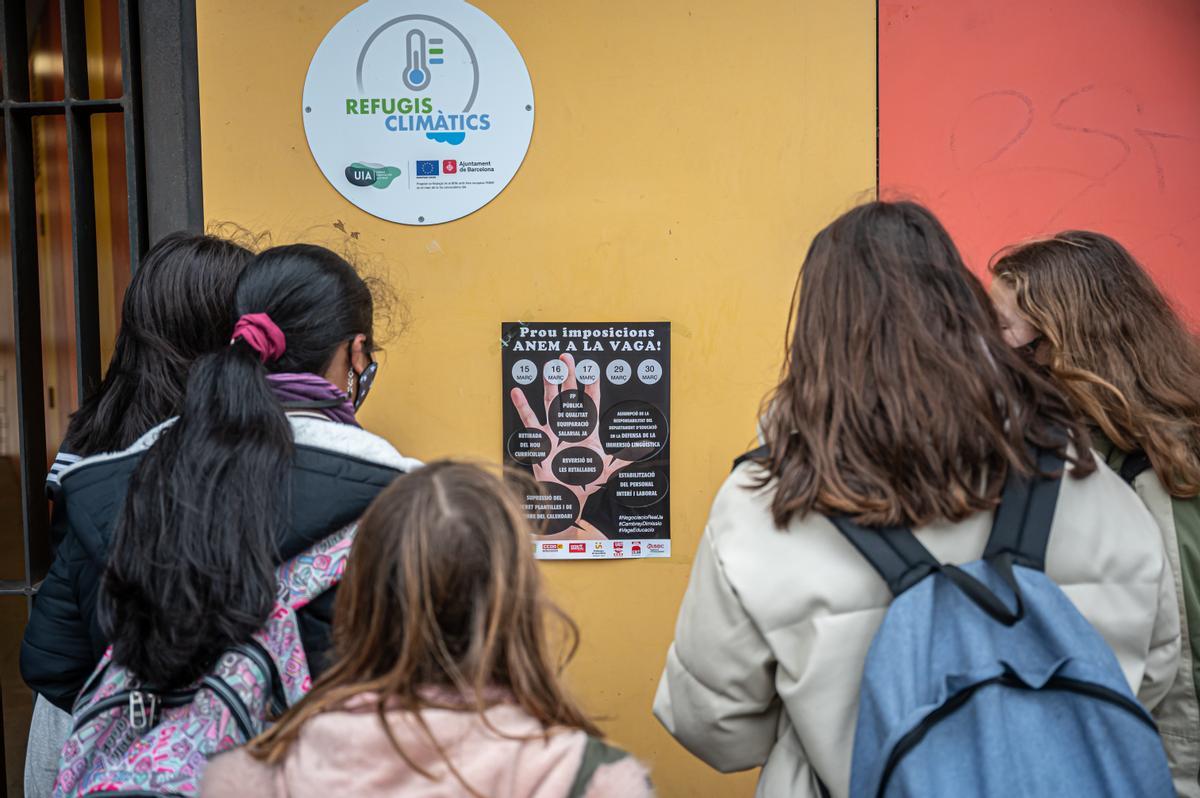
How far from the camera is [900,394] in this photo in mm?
1492

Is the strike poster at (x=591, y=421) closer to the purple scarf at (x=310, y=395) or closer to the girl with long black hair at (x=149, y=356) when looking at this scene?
the girl with long black hair at (x=149, y=356)

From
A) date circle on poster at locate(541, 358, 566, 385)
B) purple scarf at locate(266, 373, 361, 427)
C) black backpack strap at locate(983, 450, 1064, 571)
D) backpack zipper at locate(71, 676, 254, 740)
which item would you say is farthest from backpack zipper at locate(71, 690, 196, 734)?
date circle on poster at locate(541, 358, 566, 385)

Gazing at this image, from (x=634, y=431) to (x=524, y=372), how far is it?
36cm

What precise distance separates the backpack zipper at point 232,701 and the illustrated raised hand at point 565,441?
139 centimetres

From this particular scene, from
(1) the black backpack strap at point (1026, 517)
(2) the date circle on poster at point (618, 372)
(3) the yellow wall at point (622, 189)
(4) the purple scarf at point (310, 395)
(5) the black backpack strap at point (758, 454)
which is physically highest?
(3) the yellow wall at point (622, 189)

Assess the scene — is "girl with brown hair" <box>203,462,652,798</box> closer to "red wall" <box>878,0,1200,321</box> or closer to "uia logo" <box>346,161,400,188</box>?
"uia logo" <box>346,161,400,188</box>

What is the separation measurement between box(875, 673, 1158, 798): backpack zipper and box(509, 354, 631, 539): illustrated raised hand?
160cm

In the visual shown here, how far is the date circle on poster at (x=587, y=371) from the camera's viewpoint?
9.36ft

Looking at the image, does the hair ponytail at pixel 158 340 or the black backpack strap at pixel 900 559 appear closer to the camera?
the black backpack strap at pixel 900 559

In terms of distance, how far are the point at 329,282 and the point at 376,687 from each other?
2.98 feet

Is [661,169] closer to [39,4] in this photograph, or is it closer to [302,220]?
[302,220]

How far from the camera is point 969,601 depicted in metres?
1.41

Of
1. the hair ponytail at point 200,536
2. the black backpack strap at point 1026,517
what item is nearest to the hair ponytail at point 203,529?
the hair ponytail at point 200,536

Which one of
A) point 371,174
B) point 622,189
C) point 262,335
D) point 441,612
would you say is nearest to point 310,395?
point 262,335
